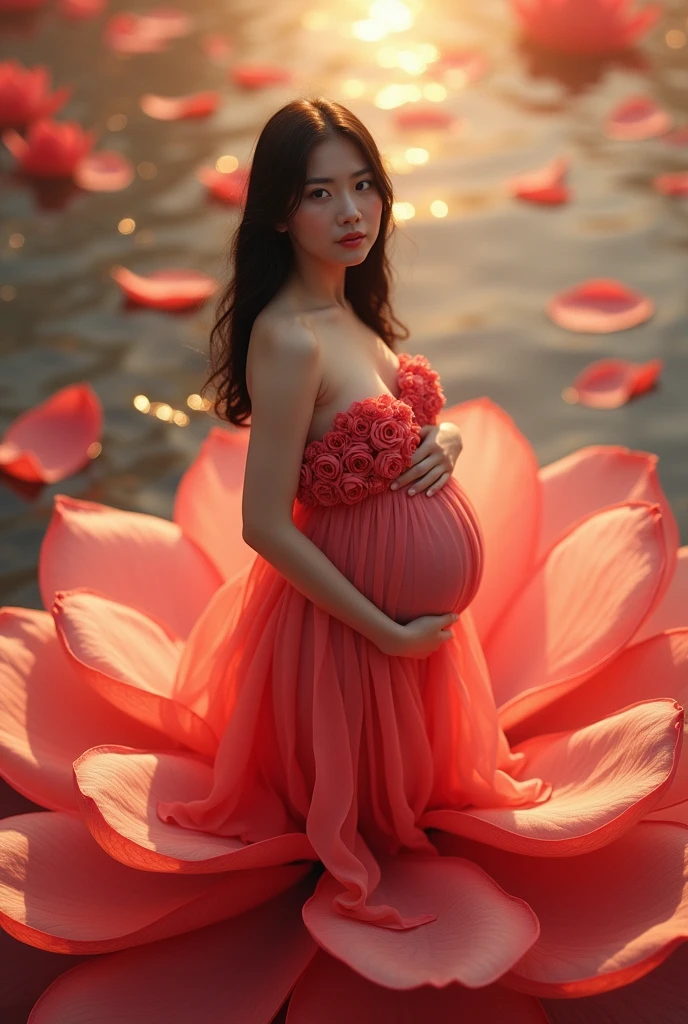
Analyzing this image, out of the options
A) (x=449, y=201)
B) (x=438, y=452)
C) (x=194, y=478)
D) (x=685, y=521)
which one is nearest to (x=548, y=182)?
(x=449, y=201)

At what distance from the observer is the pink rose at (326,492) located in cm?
154

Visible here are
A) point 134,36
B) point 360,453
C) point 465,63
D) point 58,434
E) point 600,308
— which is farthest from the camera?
point 134,36

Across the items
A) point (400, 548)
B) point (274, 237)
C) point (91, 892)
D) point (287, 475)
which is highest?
point (274, 237)

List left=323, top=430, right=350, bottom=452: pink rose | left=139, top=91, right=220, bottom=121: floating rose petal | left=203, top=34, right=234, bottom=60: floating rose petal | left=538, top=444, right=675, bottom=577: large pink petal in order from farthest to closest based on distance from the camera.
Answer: left=203, top=34, right=234, bottom=60: floating rose petal < left=139, top=91, right=220, bottom=121: floating rose petal < left=538, top=444, right=675, bottom=577: large pink petal < left=323, top=430, right=350, bottom=452: pink rose

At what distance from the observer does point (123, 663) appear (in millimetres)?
1740

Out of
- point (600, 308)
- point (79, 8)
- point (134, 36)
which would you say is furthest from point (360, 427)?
point (79, 8)

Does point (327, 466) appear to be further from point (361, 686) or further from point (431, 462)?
point (361, 686)

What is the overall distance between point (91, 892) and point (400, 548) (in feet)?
1.98

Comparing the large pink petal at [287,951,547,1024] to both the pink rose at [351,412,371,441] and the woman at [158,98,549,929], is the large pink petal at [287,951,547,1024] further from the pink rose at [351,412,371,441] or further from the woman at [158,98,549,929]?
the pink rose at [351,412,371,441]

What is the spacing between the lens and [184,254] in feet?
10.7

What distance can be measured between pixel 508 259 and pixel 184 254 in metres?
0.87

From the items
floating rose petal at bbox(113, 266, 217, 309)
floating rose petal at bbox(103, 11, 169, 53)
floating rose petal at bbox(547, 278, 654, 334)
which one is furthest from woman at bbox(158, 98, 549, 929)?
floating rose petal at bbox(103, 11, 169, 53)

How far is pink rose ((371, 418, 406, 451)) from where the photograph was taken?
1.52m

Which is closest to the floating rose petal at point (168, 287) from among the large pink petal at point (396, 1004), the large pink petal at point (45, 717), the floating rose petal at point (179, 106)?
the floating rose petal at point (179, 106)
